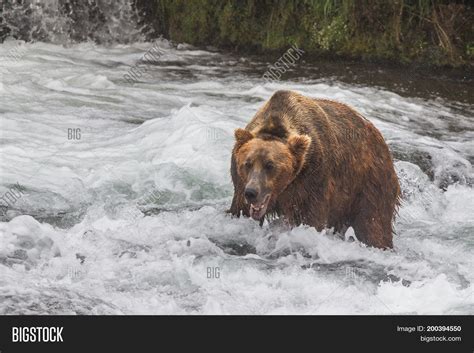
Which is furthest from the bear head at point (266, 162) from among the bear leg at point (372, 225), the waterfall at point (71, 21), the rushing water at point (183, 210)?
the waterfall at point (71, 21)

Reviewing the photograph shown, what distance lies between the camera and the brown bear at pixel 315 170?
5.83 metres

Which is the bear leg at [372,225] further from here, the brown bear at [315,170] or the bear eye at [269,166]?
the bear eye at [269,166]

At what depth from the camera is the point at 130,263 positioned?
589cm

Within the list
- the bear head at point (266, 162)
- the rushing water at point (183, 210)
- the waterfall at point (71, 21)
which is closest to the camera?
the rushing water at point (183, 210)

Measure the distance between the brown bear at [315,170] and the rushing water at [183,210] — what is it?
0.48 feet

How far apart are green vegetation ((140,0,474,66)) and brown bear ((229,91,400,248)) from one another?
236 inches

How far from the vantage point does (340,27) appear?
501 inches

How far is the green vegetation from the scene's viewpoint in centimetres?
1232

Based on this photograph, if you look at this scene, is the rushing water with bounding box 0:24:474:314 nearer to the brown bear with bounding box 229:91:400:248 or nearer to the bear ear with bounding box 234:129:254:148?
the brown bear with bounding box 229:91:400:248

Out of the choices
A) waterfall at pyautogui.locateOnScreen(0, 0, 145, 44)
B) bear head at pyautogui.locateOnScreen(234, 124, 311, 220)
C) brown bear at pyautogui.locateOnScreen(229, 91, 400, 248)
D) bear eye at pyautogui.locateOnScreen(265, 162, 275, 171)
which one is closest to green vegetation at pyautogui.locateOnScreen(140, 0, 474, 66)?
waterfall at pyautogui.locateOnScreen(0, 0, 145, 44)

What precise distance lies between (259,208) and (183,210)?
138cm

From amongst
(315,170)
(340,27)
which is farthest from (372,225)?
(340,27)

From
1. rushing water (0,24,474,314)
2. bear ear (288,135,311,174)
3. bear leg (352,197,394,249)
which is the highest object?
bear ear (288,135,311,174)
